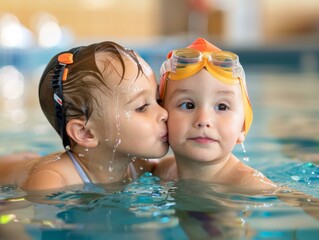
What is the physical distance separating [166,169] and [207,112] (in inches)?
26.2

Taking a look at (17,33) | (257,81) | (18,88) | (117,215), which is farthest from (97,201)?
(17,33)

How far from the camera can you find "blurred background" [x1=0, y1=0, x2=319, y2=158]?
1211 cm

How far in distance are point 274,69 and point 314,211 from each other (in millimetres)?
10577

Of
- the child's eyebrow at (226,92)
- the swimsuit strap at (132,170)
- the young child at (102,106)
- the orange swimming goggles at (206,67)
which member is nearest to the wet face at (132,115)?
the young child at (102,106)

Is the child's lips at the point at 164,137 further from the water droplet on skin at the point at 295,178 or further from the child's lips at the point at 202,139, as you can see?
the water droplet on skin at the point at 295,178

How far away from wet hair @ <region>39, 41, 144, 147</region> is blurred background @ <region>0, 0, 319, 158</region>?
640cm

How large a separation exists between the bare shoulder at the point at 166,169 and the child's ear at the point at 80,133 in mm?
486

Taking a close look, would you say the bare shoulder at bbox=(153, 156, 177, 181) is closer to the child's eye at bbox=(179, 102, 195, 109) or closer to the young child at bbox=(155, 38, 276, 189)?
the young child at bbox=(155, 38, 276, 189)

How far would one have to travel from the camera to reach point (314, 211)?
2482 mm

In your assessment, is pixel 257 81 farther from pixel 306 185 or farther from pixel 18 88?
pixel 306 185

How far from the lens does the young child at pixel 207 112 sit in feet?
8.90

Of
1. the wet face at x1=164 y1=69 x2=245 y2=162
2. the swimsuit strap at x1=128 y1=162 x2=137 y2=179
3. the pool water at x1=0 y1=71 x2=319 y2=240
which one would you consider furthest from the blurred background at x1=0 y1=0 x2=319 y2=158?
the wet face at x1=164 y1=69 x2=245 y2=162

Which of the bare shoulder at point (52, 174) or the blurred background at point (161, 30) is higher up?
the bare shoulder at point (52, 174)

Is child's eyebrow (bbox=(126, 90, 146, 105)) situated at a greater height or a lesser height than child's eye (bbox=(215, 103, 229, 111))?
greater
